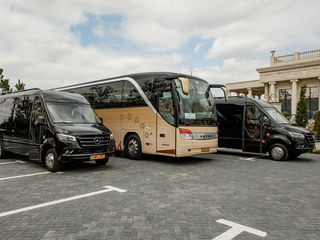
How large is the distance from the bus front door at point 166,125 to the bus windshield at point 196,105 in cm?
36

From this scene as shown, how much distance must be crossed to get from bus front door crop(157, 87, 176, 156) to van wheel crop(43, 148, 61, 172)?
12.2 ft

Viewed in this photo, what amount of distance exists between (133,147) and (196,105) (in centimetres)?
321

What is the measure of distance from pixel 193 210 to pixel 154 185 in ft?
6.34

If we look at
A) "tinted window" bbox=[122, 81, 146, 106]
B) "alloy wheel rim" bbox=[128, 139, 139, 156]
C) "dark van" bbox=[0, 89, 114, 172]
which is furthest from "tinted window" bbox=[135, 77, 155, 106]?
"dark van" bbox=[0, 89, 114, 172]

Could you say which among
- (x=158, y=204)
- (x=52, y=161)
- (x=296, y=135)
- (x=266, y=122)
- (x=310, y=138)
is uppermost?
(x=266, y=122)

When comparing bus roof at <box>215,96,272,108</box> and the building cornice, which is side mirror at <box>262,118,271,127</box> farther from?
the building cornice

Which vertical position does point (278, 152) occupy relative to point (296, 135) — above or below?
below

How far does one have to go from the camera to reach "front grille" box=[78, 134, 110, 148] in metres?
7.70

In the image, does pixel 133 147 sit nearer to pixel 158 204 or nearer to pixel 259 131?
pixel 259 131

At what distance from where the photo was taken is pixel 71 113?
8648mm

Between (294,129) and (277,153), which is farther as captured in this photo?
(277,153)

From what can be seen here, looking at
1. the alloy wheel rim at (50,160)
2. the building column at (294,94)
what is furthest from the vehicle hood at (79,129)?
the building column at (294,94)

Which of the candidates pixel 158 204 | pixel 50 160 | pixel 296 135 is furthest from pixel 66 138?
pixel 296 135

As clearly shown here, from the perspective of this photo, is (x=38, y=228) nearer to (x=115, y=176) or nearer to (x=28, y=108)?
(x=115, y=176)
